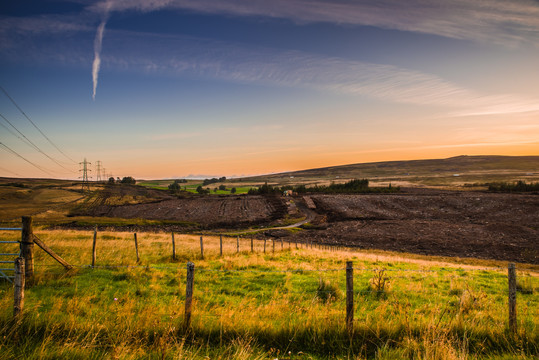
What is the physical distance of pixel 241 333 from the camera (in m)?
6.18

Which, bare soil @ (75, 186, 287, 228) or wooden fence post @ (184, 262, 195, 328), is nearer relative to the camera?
wooden fence post @ (184, 262, 195, 328)

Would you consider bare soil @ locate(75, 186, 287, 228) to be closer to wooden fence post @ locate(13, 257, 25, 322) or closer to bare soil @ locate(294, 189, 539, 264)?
bare soil @ locate(294, 189, 539, 264)

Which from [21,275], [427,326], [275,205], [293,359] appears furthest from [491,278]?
[275,205]

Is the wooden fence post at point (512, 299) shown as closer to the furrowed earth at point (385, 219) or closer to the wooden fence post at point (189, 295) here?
the wooden fence post at point (189, 295)

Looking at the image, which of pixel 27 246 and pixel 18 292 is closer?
pixel 18 292

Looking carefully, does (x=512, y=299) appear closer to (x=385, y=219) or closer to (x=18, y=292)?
(x=18, y=292)

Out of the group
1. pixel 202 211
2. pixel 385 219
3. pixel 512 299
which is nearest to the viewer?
pixel 512 299

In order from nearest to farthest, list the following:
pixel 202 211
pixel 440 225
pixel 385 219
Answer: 1. pixel 440 225
2. pixel 385 219
3. pixel 202 211

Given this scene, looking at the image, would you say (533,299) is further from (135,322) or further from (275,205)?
(275,205)

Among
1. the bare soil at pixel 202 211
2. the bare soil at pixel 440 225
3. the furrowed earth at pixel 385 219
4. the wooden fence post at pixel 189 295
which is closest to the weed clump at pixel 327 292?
the wooden fence post at pixel 189 295

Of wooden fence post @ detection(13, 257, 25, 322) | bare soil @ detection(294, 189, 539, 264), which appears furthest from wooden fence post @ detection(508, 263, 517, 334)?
bare soil @ detection(294, 189, 539, 264)

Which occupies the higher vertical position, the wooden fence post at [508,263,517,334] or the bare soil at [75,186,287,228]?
the wooden fence post at [508,263,517,334]

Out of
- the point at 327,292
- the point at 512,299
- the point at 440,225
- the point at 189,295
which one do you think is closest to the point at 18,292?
the point at 189,295

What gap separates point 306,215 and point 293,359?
75.9 m
